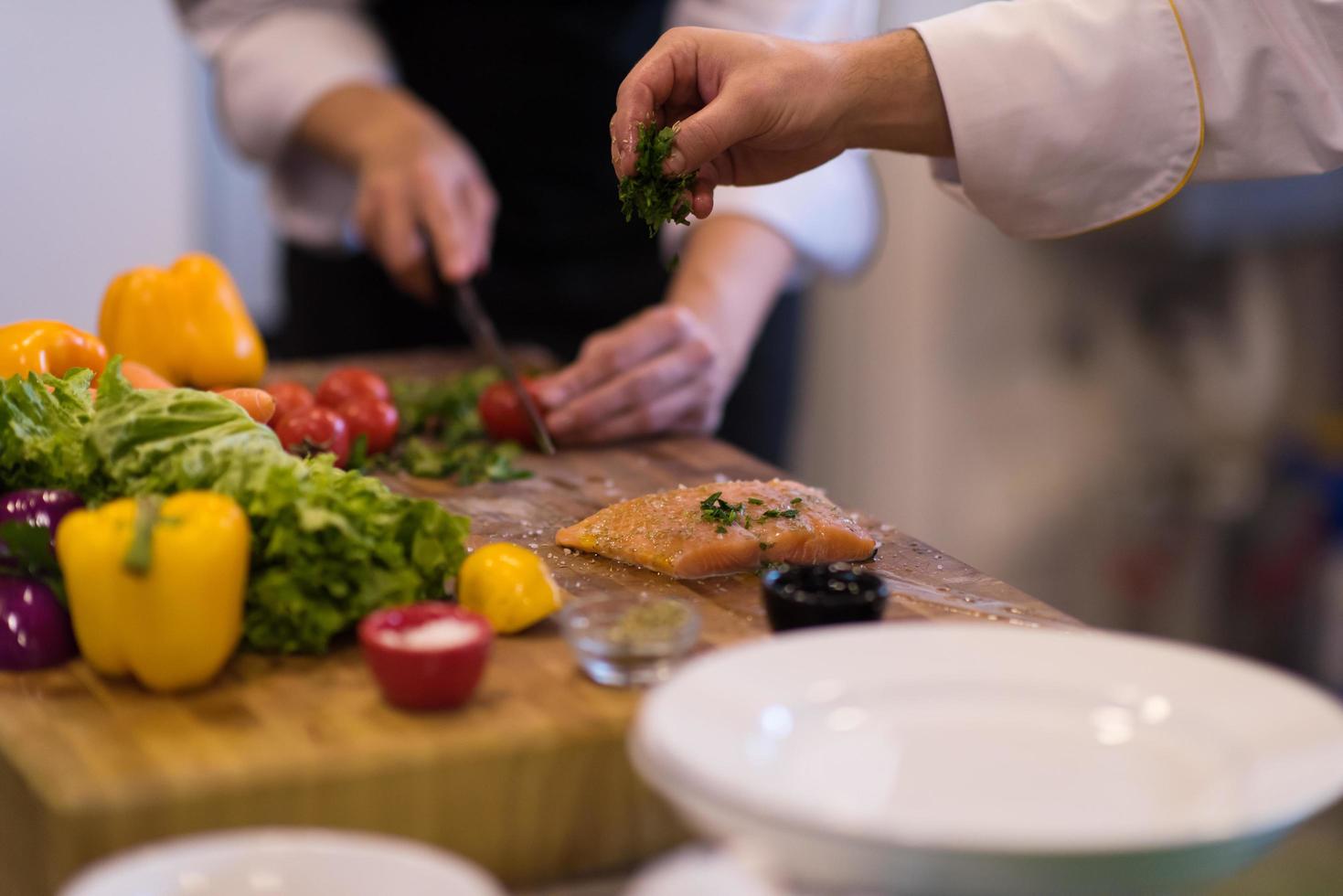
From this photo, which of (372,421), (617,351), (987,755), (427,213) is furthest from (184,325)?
(987,755)

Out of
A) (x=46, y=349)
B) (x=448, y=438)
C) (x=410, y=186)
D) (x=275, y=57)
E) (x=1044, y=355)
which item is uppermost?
(x=275, y=57)

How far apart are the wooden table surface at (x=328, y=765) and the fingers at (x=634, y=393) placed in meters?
0.92

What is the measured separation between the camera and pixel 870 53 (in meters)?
1.85

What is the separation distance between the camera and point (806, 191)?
295 centimetres

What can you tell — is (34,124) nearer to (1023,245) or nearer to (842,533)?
(1023,245)

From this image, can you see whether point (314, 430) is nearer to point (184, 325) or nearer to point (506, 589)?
point (184, 325)

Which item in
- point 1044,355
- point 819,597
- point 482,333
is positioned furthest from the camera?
point 1044,355

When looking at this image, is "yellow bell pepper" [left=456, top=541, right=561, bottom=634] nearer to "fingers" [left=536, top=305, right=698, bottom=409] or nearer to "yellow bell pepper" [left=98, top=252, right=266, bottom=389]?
"fingers" [left=536, top=305, right=698, bottom=409]

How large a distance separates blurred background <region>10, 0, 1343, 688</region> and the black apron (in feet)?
2.98

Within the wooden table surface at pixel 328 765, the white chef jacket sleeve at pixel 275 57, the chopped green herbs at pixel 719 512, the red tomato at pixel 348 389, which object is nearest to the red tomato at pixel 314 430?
the red tomato at pixel 348 389

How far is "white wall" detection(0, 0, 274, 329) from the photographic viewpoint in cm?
491

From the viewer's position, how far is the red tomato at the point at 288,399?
2209mm

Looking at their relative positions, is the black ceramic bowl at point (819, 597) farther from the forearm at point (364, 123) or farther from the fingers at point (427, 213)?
the forearm at point (364, 123)

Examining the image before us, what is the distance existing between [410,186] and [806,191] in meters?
0.78
